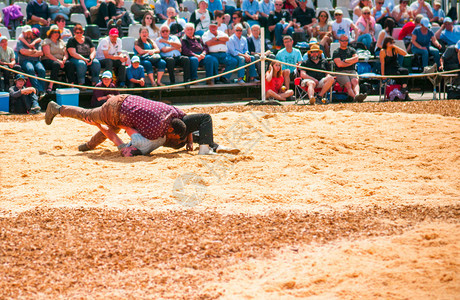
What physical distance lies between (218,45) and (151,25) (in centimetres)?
177

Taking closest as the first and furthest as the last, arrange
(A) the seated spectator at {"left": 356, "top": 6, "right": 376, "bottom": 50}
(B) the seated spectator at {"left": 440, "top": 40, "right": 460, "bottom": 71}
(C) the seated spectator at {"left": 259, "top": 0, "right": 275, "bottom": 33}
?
(B) the seated spectator at {"left": 440, "top": 40, "right": 460, "bottom": 71}
(A) the seated spectator at {"left": 356, "top": 6, "right": 376, "bottom": 50}
(C) the seated spectator at {"left": 259, "top": 0, "right": 275, "bottom": 33}

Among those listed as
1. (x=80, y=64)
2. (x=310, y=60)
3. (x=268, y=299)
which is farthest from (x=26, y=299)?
(x=310, y=60)

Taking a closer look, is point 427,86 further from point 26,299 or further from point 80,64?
point 26,299

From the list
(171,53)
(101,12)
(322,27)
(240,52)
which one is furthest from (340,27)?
(101,12)

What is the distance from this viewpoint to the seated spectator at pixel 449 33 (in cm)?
1650

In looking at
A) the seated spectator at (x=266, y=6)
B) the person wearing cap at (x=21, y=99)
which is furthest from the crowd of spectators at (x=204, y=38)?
the person wearing cap at (x=21, y=99)

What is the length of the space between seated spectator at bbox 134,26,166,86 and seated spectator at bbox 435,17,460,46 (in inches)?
323

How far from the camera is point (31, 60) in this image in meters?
13.0

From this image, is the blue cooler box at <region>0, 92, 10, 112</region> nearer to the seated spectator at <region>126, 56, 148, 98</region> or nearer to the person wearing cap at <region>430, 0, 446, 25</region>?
the seated spectator at <region>126, 56, 148, 98</region>

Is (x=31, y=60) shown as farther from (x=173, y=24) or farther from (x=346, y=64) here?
(x=346, y=64)

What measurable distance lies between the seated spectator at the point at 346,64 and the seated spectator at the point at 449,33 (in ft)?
14.5

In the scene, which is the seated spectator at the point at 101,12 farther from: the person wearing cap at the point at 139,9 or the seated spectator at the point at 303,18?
the seated spectator at the point at 303,18

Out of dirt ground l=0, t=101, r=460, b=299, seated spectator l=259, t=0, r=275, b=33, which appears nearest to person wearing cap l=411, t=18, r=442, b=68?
seated spectator l=259, t=0, r=275, b=33

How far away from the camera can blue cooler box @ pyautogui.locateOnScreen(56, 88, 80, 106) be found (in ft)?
41.0
